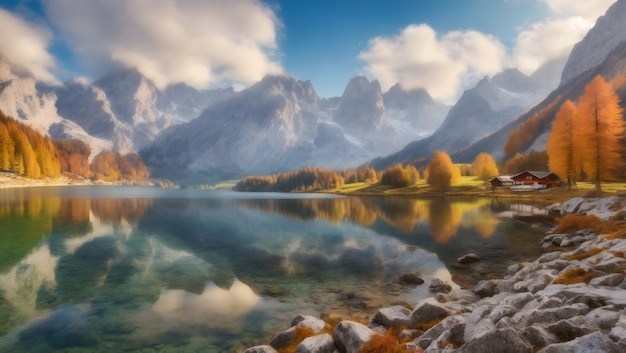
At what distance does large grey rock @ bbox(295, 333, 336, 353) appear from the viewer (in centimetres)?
1417

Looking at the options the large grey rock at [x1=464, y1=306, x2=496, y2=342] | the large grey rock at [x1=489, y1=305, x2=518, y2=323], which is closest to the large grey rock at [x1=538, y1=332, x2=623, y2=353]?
the large grey rock at [x1=464, y1=306, x2=496, y2=342]

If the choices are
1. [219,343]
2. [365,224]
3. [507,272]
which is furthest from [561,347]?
[365,224]

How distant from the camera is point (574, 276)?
20.3 m

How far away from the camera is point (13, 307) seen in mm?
24109

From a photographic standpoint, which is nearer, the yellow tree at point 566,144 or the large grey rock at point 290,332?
the large grey rock at point 290,332

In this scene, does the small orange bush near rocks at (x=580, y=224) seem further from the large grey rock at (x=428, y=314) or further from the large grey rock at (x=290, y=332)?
the large grey rock at (x=290, y=332)

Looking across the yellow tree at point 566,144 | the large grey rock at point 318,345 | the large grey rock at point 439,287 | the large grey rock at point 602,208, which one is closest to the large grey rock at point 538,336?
the large grey rock at point 318,345

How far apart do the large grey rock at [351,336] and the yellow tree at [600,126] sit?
9045 centimetres

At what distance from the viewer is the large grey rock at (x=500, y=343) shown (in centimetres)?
1038

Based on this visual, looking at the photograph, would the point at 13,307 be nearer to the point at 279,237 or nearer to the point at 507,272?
the point at 279,237

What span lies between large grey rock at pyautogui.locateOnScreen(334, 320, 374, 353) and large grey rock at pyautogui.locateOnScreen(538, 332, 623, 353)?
6352 mm

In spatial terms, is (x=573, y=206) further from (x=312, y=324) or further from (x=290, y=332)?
(x=290, y=332)

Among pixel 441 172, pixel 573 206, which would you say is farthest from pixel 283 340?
pixel 441 172

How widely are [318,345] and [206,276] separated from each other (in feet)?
71.0
